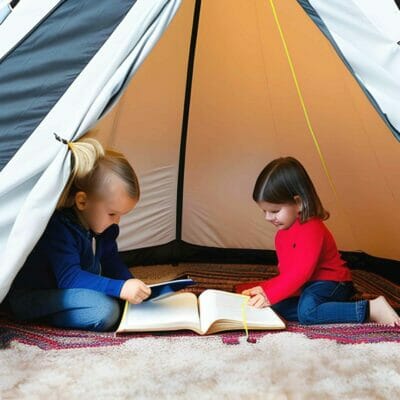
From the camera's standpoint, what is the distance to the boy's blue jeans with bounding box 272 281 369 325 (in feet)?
5.48

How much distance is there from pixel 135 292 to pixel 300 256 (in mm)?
556

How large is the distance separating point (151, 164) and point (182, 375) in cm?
130

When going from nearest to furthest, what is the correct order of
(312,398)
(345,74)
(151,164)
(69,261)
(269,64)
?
(312,398), (69,261), (345,74), (269,64), (151,164)

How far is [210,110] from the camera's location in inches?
93.4

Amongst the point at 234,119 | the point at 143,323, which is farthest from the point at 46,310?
the point at 234,119

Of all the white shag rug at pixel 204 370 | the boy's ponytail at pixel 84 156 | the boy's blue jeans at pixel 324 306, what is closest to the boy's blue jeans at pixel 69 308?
the white shag rug at pixel 204 370

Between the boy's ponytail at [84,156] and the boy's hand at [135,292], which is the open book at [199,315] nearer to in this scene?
the boy's hand at [135,292]

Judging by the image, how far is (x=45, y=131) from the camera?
1.39m

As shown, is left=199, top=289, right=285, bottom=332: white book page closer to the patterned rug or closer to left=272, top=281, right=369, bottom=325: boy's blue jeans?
the patterned rug

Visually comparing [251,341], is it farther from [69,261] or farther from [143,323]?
[69,261]

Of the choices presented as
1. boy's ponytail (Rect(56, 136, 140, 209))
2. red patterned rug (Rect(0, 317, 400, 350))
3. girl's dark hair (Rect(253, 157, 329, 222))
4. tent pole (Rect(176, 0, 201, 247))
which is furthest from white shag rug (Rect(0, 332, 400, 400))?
tent pole (Rect(176, 0, 201, 247))

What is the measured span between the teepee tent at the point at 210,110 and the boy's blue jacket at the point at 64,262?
7.0 inches

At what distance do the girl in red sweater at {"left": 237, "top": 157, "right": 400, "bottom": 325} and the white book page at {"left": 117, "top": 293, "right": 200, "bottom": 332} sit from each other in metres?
0.24

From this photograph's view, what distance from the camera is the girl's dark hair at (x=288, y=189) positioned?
1.81 m
